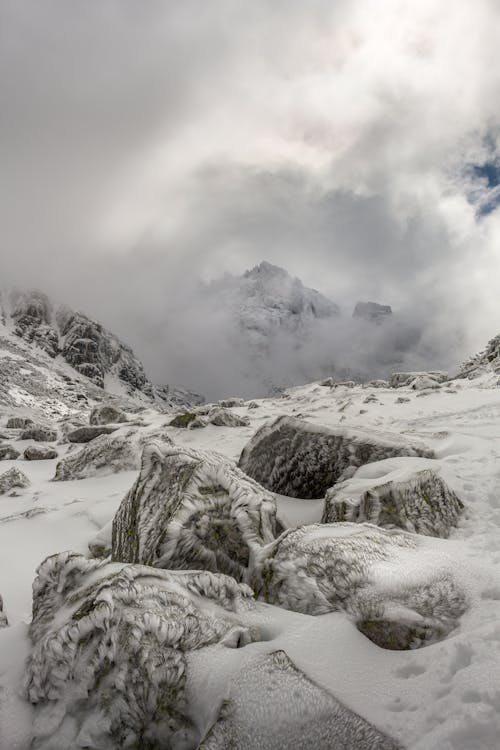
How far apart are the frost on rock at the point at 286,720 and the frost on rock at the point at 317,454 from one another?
16.1ft

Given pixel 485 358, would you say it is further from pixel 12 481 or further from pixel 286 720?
pixel 286 720

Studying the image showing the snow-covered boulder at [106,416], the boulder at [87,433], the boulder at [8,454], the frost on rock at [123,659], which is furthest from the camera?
the snow-covered boulder at [106,416]

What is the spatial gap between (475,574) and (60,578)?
11.9ft

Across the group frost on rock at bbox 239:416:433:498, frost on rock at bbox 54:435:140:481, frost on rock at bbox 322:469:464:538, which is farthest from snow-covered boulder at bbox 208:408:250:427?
frost on rock at bbox 322:469:464:538

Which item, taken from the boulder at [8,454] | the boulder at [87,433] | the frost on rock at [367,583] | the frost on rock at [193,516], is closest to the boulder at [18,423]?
the boulder at [87,433]

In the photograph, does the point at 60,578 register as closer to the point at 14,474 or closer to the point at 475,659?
the point at 475,659

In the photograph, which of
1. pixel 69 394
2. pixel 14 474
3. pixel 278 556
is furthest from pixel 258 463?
pixel 69 394

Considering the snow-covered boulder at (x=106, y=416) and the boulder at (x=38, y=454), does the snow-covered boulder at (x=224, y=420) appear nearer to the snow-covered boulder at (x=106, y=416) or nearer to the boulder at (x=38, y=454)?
the boulder at (x=38, y=454)

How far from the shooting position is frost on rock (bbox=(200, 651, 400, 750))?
1.97 metres

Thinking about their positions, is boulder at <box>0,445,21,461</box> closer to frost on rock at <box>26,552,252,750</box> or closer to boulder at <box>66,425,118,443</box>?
boulder at <box>66,425,118,443</box>

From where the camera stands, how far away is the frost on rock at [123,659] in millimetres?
2293

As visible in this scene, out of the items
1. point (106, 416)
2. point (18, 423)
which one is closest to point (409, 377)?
point (106, 416)

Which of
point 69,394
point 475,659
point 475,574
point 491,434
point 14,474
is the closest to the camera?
point 475,659

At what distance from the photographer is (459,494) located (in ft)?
18.5
